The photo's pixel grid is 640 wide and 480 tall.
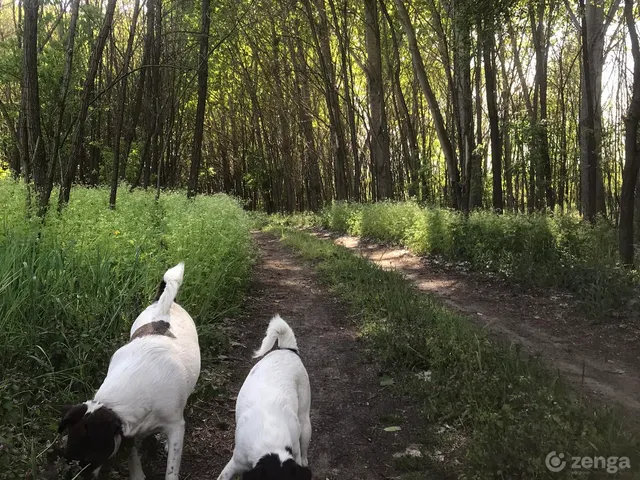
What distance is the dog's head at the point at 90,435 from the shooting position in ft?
7.95

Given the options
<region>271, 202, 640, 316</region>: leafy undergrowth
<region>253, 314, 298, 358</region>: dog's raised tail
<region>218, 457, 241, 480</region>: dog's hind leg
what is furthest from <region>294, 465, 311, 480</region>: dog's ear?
<region>271, 202, 640, 316</region>: leafy undergrowth

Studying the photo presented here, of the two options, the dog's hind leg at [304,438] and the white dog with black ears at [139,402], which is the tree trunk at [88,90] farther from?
the dog's hind leg at [304,438]

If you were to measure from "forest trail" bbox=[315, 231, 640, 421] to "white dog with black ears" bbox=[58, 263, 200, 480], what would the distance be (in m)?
3.25

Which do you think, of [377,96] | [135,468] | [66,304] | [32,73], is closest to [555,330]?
[135,468]

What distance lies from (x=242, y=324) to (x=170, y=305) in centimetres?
272

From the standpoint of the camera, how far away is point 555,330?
6.30 metres

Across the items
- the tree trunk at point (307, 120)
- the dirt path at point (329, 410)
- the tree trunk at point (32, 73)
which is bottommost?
the dirt path at point (329, 410)

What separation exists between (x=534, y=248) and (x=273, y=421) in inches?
315

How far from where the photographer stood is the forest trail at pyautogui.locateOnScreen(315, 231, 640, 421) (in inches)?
182

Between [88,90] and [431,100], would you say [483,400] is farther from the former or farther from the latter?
[431,100]

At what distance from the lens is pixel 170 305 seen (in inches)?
147

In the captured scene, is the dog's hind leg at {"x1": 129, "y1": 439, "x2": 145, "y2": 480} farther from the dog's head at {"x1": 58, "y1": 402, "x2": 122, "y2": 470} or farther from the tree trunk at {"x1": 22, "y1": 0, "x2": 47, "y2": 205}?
the tree trunk at {"x1": 22, "y1": 0, "x2": 47, "y2": 205}

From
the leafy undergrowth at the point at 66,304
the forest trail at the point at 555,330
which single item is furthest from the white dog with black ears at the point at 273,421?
the forest trail at the point at 555,330

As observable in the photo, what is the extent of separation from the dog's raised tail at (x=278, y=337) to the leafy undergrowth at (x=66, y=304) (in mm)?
1291
